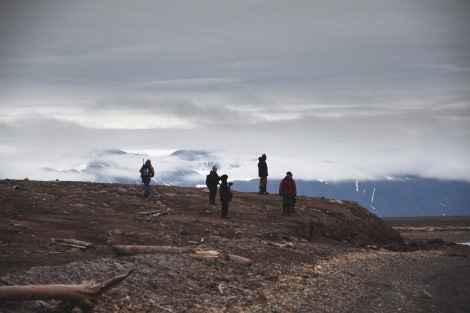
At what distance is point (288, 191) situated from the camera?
40.2m

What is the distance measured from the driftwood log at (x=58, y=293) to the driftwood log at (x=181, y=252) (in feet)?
22.6

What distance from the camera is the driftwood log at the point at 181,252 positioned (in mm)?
25359

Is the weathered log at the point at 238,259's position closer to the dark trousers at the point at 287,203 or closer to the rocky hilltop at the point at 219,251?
the rocky hilltop at the point at 219,251

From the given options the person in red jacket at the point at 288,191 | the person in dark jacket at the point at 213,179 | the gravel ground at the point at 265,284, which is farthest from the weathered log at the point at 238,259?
the person in red jacket at the point at 288,191

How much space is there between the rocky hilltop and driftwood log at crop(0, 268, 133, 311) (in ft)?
1.55

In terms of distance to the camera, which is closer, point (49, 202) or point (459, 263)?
point (49, 202)

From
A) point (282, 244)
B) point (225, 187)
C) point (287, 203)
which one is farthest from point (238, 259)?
point (287, 203)

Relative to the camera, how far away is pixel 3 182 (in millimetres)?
43906

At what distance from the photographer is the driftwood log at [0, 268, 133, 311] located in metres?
17.1

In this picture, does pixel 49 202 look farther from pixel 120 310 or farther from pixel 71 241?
pixel 120 310

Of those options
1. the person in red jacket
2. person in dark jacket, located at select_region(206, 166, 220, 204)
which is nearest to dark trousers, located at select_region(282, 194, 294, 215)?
the person in red jacket

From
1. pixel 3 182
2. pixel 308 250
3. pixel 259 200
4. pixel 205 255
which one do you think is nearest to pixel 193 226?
pixel 308 250

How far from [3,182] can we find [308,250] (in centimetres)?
2035

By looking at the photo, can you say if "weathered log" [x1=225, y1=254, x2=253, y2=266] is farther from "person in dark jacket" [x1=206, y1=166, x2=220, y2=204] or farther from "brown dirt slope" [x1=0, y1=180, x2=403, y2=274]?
"person in dark jacket" [x1=206, y1=166, x2=220, y2=204]
